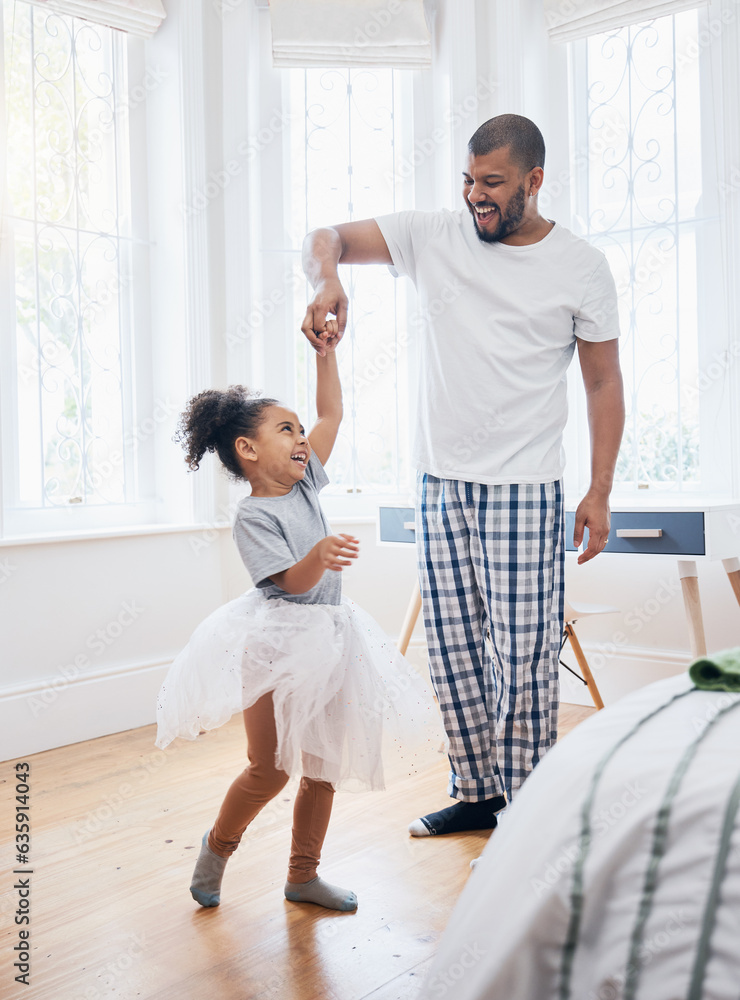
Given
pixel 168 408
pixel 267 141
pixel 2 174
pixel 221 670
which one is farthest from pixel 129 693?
pixel 267 141

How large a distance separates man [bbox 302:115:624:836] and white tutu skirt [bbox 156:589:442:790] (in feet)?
0.89

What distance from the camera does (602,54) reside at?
3.09 metres

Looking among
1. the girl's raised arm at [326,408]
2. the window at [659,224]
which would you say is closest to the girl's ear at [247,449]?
the girl's raised arm at [326,408]

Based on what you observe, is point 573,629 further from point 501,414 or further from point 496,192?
point 496,192

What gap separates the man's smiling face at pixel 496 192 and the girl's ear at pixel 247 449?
2.12ft

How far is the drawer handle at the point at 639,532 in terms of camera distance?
2371 millimetres

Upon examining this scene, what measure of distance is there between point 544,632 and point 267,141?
2.36 meters

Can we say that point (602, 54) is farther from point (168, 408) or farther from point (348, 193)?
point (168, 408)

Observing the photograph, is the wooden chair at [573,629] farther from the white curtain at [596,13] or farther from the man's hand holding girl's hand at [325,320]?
the white curtain at [596,13]

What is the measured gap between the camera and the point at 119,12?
9.47ft

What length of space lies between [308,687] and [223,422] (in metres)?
0.51

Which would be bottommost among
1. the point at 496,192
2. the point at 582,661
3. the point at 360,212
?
the point at 582,661

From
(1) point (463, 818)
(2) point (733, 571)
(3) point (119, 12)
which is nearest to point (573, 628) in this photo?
(2) point (733, 571)

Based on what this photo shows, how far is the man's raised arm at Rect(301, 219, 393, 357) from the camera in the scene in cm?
154
